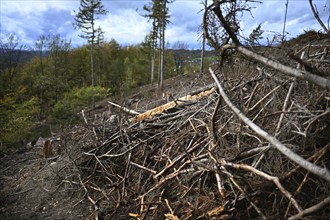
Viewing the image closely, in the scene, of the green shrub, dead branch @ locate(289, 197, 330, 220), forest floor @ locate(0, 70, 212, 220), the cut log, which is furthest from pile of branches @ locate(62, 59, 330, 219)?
the green shrub

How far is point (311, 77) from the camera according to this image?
2264 millimetres

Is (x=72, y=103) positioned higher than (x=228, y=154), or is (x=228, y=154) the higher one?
(x=228, y=154)

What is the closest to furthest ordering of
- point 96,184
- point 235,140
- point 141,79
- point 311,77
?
1. point 311,77
2. point 235,140
3. point 96,184
4. point 141,79

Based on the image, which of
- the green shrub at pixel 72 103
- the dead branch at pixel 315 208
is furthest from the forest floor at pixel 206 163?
the green shrub at pixel 72 103

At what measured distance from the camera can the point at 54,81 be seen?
26.9 m

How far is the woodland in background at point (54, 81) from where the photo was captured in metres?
16.8

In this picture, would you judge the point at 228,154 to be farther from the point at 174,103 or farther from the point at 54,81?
the point at 54,81

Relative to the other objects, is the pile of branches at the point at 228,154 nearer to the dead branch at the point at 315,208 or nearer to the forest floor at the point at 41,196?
the dead branch at the point at 315,208

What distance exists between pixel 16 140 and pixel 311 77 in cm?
1785

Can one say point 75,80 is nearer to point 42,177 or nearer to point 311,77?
point 42,177

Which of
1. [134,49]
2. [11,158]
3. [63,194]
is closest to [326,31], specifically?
[63,194]

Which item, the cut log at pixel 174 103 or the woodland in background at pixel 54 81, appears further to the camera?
the woodland in background at pixel 54 81

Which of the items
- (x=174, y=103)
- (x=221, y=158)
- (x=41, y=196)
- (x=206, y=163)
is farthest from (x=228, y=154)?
(x=41, y=196)

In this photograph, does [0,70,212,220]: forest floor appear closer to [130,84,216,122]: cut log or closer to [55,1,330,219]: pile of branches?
[55,1,330,219]: pile of branches
